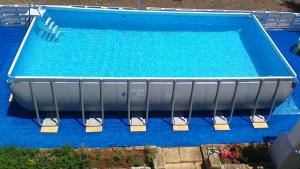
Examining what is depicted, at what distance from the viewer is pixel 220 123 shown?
1388 centimetres

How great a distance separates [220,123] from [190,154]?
211cm

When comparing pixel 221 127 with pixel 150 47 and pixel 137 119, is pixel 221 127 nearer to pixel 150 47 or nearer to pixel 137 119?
pixel 137 119

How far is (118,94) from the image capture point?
13000 millimetres

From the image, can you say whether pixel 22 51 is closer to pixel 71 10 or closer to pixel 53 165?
pixel 71 10

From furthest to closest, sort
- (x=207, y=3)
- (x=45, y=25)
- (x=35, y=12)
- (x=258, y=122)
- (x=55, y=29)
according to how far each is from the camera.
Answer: (x=207, y=3) → (x=55, y=29) → (x=45, y=25) → (x=35, y=12) → (x=258, y=122)

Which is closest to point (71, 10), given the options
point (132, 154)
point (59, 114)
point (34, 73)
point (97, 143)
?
point (34, 73)

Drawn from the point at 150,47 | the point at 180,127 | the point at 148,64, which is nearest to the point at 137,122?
the point at 180,127

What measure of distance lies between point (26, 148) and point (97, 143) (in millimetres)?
2287

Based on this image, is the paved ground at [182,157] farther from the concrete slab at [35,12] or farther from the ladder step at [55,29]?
the concrete slab at [35,12]

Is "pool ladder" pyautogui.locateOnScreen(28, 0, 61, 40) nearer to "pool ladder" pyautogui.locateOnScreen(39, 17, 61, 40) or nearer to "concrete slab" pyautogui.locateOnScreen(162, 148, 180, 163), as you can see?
"pool ladder" pyautogui.locateOnScreen(39, 17, 61, 40)

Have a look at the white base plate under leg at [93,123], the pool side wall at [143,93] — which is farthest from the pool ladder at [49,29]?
the white base plate under leg at [93,123]

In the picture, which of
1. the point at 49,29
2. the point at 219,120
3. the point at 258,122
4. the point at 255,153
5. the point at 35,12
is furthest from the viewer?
the point at 49,29

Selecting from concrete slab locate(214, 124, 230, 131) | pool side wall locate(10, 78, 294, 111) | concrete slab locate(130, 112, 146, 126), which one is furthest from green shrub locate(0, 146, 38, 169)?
concrete slab locate(214, 124, 230, 131)

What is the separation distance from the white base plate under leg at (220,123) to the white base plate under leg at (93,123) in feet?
13.7
